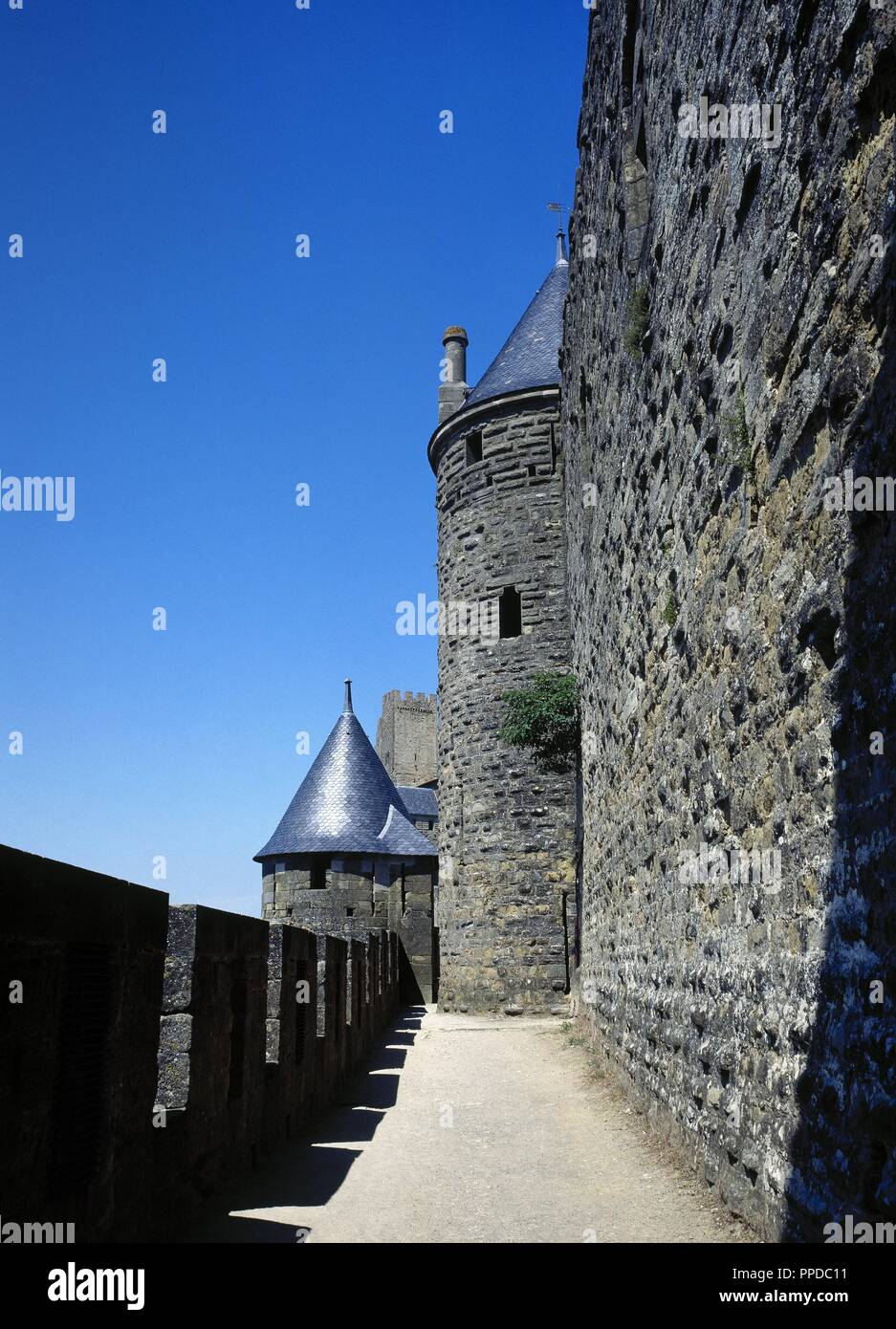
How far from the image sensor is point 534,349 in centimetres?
1653

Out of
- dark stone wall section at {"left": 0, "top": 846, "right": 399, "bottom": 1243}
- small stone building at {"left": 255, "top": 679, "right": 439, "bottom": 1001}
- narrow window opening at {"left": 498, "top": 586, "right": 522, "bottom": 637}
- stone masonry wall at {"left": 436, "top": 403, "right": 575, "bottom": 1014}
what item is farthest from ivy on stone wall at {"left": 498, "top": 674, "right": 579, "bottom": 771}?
dark stone wall section at {"left": 0, "top": 846, "right": 399, "bottom": 1243}

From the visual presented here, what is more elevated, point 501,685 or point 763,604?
point 501,685

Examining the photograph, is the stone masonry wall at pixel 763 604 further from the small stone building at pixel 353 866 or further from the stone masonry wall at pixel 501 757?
the small stone building at pixel 353 866

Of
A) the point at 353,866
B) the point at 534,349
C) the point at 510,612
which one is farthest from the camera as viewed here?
the point at 353,866

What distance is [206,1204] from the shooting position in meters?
4.08

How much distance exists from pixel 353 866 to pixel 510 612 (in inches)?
290

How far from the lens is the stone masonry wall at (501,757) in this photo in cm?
1388

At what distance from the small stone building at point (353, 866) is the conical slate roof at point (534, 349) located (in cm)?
863

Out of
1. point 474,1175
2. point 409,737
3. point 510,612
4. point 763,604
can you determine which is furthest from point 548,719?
point 409,737

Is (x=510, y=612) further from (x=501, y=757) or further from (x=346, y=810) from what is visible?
(x=346, y=810)

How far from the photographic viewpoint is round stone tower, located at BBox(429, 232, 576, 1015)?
45.5 ft

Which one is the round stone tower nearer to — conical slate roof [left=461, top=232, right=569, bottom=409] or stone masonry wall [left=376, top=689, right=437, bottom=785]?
conical slate roof [left=461, top=232, right=569, bottom=409]

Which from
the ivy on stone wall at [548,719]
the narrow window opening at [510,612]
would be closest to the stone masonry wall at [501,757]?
the narrow window opening at [510,612]
